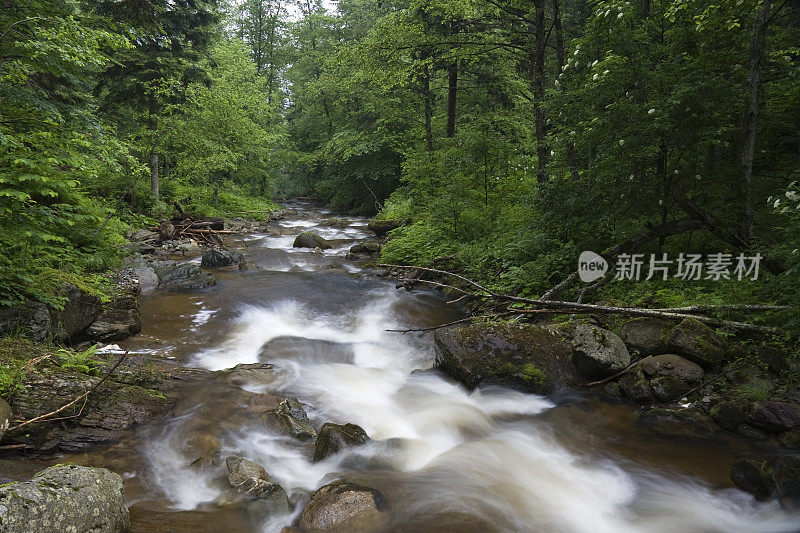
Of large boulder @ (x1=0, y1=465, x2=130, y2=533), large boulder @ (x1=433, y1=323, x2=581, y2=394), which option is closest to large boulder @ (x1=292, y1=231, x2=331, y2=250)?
large boulder @ (x1=433, y1=323, x2=581, y2=394)

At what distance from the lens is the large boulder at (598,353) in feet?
19.2

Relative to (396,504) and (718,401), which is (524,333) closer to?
(718,401)

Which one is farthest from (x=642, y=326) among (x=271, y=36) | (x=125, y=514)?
(x=271, y=36)

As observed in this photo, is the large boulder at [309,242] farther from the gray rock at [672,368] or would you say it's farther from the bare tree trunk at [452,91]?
the gray rock at [672,368]

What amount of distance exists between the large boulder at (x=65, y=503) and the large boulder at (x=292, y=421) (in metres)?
1.98

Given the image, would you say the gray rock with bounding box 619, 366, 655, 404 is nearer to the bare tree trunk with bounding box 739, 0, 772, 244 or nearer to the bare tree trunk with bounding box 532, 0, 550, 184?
the bare tree trunk with bounding box 739, 0, 772, 244

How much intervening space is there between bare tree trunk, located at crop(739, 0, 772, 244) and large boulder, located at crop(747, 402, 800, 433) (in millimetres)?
2963

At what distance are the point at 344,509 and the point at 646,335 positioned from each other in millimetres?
4780

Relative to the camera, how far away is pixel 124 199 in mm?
16734

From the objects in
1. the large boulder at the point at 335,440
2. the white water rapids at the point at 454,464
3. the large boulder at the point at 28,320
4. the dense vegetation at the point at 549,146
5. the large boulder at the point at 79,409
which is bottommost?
the white water rapids at the point at 454,464

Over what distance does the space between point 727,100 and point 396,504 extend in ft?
24.6

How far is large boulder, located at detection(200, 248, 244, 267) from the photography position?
44.1 feet

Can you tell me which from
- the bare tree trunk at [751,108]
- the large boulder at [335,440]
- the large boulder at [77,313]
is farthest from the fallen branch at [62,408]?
the bare tree trunk at [751,108]

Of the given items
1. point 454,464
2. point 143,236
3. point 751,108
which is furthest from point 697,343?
point 143,236
